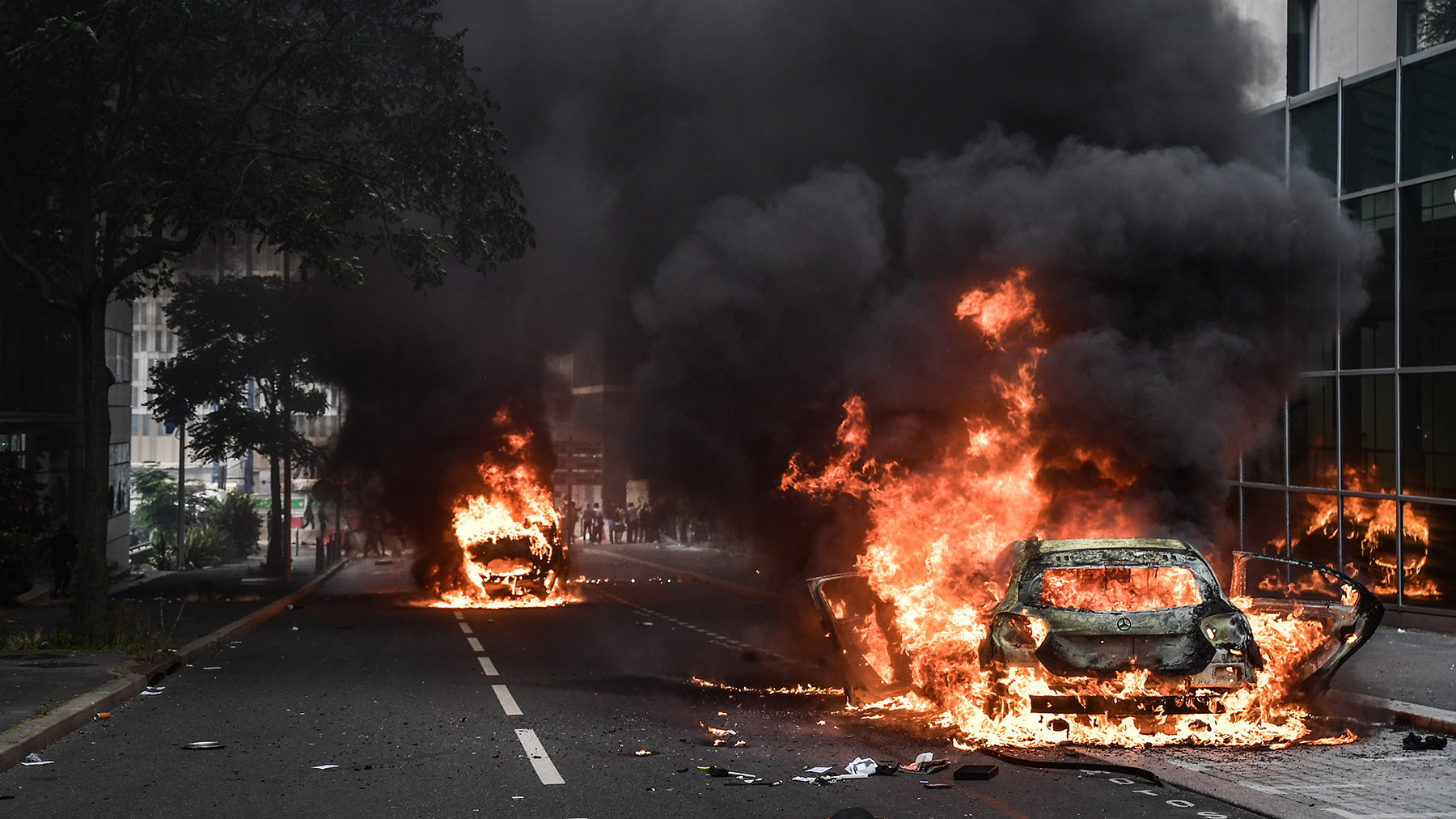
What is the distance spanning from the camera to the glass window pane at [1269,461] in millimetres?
21453

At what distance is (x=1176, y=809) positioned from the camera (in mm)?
7180

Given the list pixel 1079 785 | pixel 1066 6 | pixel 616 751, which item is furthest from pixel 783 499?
pixel 1079 785

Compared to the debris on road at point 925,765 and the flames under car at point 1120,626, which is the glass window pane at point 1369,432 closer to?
the flames under car at point 1120,626

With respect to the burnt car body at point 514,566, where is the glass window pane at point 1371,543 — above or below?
above

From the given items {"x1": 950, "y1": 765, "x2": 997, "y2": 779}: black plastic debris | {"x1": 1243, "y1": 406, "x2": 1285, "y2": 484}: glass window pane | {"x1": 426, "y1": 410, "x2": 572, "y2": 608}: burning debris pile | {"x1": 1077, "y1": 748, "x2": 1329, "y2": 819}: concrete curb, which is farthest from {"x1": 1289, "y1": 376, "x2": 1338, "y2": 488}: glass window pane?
{"x1": 950, "y1": 765, "x2": 997, "y2": 779}: black plastic debris

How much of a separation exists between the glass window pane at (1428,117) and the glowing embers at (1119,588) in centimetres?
1161

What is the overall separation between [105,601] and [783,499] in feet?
27.3

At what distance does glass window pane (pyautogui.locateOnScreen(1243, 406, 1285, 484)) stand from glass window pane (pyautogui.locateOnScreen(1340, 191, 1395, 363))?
5.60 feet

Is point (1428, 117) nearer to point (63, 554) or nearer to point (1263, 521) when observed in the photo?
point (1263, 521)

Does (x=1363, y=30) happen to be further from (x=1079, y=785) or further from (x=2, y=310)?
(x=2, y=310)

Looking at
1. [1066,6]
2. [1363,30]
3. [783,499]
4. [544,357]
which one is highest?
[1363,30]

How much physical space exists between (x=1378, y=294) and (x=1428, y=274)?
838 mm

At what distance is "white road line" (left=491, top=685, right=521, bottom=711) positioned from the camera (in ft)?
36.4

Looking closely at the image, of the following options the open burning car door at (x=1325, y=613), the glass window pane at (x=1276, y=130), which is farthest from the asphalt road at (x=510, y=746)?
the glass window pane at (x=1276, y=130)
